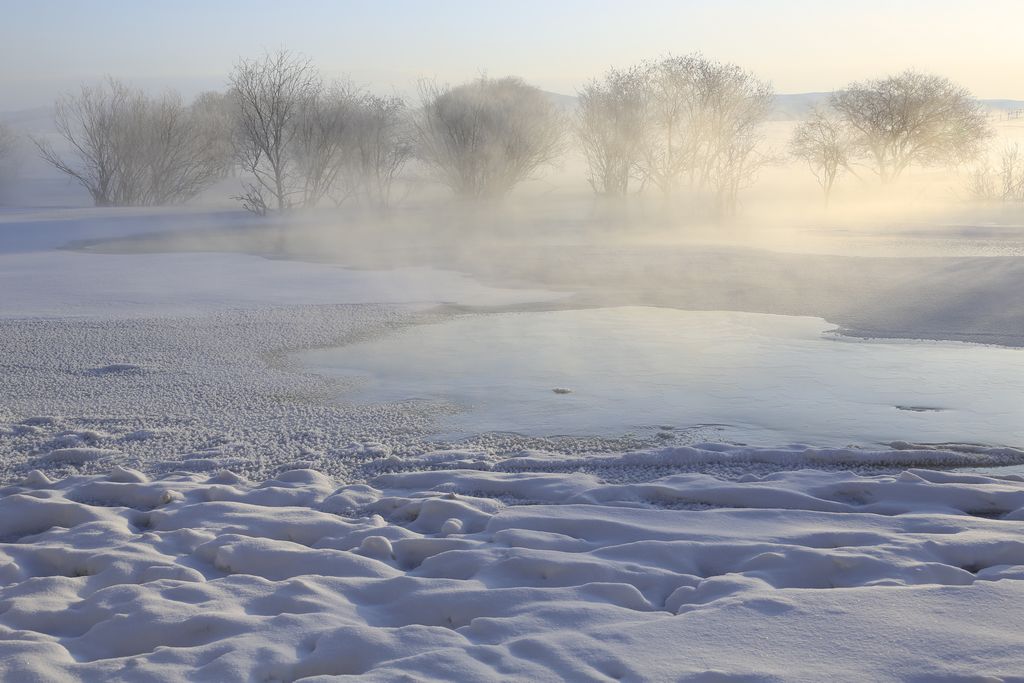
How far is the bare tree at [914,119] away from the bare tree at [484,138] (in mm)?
16838

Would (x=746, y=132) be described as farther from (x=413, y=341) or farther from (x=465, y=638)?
(x=465, y=638)

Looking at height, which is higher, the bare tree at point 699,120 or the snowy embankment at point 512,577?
the bare tree at point 699,120

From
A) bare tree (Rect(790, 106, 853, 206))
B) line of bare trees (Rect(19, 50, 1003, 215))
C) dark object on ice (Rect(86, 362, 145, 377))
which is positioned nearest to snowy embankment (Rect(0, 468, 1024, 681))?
dark object on ice (Rect(86, 362, 145, 377))

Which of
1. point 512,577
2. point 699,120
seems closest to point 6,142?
point 699,120

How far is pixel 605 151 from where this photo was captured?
1569 inches

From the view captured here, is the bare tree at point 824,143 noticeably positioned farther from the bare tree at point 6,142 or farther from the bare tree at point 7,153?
the bare tree at point 7,153

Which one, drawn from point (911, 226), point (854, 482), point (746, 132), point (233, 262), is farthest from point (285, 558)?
point (746, 132)

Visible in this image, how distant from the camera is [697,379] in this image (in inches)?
295

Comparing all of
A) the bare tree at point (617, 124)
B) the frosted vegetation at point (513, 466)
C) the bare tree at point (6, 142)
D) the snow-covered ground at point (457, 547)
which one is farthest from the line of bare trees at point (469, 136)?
the snow-covered ground at point (457, 547)

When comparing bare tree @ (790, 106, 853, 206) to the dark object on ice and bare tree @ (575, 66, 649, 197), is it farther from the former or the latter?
the dark object on ice

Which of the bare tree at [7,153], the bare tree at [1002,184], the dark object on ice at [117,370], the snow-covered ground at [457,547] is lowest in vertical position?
the snow-covered ground at [457,547]

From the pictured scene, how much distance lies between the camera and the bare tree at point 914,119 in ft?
144

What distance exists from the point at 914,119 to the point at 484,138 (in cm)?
2252

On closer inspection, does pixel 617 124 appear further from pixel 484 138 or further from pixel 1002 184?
pixel 1002 184
